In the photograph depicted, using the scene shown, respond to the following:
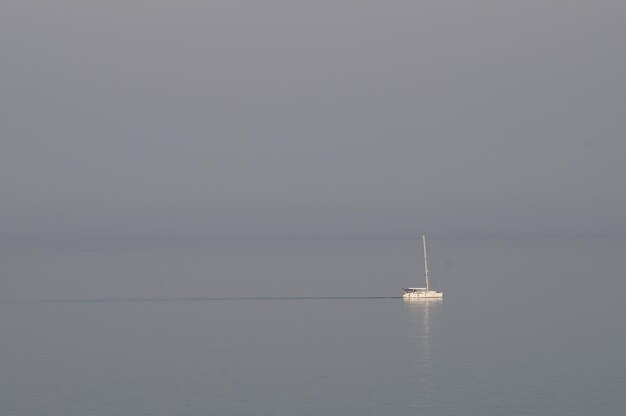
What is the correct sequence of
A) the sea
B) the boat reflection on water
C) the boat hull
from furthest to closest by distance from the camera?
1. the boat hull
2. the boat reflection on water
3. the sea

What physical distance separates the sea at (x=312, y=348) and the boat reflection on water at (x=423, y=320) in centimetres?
18

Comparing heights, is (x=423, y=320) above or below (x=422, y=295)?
below

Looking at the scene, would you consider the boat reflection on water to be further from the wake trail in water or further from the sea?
the wake trail in water

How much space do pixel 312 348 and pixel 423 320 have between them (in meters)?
17.6

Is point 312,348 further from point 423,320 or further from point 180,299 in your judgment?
point 180,299

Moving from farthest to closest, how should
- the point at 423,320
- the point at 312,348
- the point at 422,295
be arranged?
the point at 422,295 < the point at 423,320 < the point at 312,348

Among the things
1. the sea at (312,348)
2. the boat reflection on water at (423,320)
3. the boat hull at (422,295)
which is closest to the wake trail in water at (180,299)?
the sea at (312,348)

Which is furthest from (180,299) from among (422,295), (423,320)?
(423,320)

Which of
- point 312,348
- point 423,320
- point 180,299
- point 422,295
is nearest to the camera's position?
point 312,348

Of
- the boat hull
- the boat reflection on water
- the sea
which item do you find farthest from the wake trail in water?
the boat reflection on water

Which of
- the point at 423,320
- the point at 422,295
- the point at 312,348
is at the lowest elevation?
the point at 312,348

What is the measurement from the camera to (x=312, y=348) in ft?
229

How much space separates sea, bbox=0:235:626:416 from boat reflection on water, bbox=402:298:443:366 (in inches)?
7.2

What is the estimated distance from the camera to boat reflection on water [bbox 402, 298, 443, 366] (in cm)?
6731
